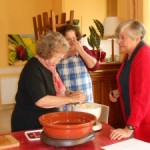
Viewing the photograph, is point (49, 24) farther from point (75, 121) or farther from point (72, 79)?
point (75, 121)

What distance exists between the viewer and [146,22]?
3.15 meters

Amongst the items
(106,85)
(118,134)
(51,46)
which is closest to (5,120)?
(106,85)

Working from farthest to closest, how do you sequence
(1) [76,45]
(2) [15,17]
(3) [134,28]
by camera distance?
(2) [15,17]
(1) [76,45]
(3) [134,28]

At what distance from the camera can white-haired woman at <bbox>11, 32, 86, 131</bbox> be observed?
1.71 meters

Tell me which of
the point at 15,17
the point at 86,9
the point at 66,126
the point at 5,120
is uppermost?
the point at 86,9

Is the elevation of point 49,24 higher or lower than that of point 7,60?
higher

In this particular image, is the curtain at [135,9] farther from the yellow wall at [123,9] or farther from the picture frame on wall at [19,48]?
the picture frame on wall at [19,48]

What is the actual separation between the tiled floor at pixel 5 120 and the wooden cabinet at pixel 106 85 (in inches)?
61.2

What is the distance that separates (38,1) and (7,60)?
51.1 inches

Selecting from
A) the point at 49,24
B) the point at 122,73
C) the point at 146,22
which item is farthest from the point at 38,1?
the point at 122,73

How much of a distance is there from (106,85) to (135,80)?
173cm

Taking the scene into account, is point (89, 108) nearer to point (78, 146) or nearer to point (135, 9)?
point (78, 146)

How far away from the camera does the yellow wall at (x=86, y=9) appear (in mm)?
5266

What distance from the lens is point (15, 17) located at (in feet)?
17.6
